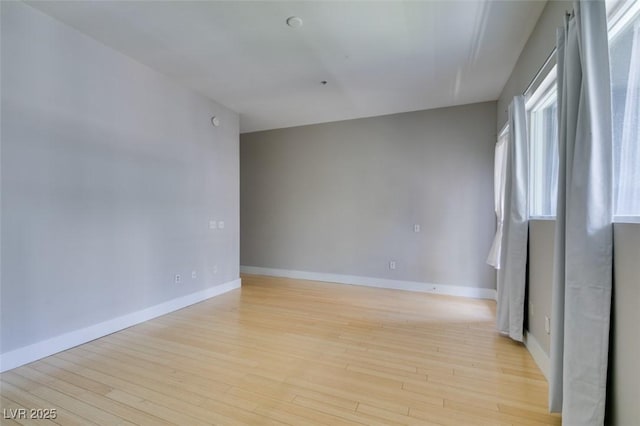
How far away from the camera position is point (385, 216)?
472 centimetres

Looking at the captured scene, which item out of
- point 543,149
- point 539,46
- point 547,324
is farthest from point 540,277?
point 539,46

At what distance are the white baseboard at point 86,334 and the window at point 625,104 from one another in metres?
3.98

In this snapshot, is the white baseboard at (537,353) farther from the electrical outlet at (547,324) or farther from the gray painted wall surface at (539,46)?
the gray painted wall surface at (539,46)

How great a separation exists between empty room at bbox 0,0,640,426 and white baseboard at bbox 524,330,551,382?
1.3 inches

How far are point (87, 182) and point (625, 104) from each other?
12.7ft

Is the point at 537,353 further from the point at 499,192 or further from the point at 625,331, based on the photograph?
the point at 499,192

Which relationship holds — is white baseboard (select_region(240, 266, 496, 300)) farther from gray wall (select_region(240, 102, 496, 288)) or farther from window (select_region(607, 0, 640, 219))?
window (select_region(607, 0, 640, 219))

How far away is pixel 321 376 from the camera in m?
2.12

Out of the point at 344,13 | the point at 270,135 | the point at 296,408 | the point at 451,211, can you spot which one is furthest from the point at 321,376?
the point at 270,135

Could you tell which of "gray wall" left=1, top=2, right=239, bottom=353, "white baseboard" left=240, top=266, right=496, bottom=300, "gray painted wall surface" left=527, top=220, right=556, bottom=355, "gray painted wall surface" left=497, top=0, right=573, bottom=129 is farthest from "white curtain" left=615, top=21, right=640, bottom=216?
"gray wall" left=1, top=2, right=239, bottom=353

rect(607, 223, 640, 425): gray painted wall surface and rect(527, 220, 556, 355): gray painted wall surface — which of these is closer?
rect(607, 223, 640, 425): gray painted wall surface

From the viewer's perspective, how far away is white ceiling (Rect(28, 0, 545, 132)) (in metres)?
2.24

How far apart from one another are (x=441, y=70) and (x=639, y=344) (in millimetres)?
2937

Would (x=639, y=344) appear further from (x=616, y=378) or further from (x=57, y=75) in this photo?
(x=57, y=75)
